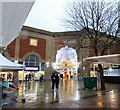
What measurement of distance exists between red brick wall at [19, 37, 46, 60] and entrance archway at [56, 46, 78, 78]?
4190 mm

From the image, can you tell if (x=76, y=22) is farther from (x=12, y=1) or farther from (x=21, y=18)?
(x=12, y=1)

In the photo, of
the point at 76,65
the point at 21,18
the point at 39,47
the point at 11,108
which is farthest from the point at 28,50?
the point at 21,18

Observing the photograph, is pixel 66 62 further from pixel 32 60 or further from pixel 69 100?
pixel 69 100

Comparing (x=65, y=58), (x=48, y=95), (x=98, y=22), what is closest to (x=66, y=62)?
(x=65, y=58)

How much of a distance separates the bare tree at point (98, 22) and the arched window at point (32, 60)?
28147 mm

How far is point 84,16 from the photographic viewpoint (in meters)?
23.6

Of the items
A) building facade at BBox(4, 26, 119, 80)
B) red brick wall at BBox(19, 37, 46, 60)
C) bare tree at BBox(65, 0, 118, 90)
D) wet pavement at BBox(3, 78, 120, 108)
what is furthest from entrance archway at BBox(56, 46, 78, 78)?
wet pavement at BBox(3, 78, 120, 108)

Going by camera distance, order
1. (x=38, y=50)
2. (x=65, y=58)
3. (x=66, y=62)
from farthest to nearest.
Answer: (x=66, y=62) < (x=65, y=58) < (x=38, y=50)

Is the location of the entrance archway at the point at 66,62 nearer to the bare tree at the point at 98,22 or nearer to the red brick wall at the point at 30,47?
the red brick wall at the point at 30,47

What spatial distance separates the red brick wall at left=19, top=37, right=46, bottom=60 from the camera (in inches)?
1967

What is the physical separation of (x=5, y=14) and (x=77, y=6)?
17723 millimetres

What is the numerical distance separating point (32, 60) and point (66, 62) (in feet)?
33.4

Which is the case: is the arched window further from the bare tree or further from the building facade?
the bare tree

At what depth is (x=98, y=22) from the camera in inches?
902
